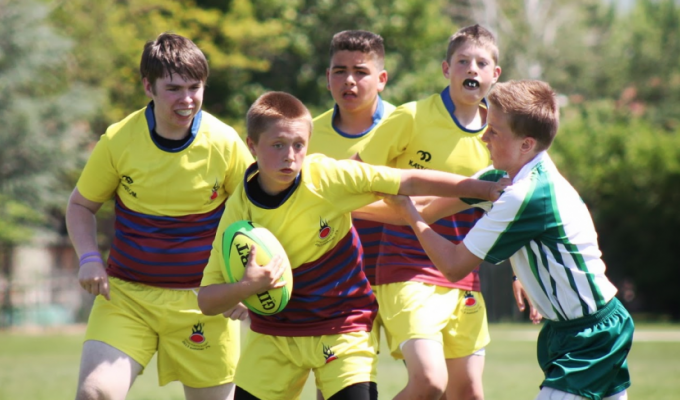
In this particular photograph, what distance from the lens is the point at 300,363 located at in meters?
4.84

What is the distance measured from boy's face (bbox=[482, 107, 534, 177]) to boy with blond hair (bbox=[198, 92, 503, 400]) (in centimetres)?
21

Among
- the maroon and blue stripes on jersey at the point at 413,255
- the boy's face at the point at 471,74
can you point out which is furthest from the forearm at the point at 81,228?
the boy's face at the point at 471,74

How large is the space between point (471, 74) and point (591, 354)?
7.80 ft

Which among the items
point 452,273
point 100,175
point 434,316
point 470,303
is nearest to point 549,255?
point 452,273

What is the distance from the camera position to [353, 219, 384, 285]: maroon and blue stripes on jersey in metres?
6.20

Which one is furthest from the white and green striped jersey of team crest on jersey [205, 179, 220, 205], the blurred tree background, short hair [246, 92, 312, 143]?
the blurred tree background

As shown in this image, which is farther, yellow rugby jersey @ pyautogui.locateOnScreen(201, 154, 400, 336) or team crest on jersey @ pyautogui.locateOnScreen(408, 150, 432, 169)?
team crest on jersey @ pyautogui.locateOnScreen(408, 150, 432, 169)

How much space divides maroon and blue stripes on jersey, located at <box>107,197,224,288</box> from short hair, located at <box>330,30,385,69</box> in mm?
1763

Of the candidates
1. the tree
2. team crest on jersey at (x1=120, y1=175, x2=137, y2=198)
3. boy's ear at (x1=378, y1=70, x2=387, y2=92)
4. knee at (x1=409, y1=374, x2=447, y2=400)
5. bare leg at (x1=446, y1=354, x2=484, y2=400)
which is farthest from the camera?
the tree

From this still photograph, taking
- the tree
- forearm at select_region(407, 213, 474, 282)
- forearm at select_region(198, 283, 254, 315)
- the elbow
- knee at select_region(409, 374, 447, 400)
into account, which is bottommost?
knee at select_region(409, 374, 447, 400)

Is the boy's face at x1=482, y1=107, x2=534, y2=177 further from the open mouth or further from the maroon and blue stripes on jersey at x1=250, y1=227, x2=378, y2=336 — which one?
the open mouth

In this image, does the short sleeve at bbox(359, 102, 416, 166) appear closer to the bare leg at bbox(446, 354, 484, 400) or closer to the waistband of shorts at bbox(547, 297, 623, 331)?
the bare leg at bbox(446, 354, 484, 400)

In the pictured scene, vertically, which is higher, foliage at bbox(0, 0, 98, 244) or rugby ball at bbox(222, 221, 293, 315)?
foliage at bbox(0, 0, 98, 244)

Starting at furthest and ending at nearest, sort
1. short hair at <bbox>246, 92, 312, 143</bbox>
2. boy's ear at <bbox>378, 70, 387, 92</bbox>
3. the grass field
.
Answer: the grass field → boy's ear at <bbox>378, 70, 387, 92</bbox> → short hair at <bbox>246, 92, 312, 143</bbox>
